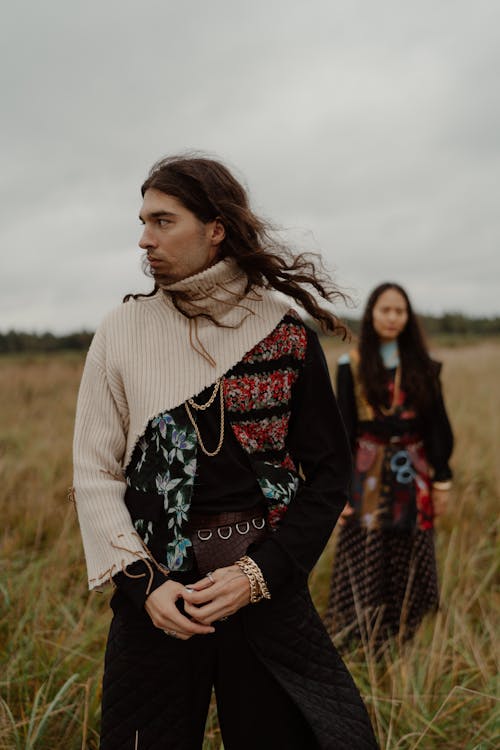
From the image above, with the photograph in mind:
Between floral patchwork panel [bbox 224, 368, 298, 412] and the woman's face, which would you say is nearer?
floral patchwork panel [bbox 224, 368, 298, 412]

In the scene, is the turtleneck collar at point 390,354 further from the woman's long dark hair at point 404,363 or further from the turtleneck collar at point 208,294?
the turtleneck collar at point 208,294

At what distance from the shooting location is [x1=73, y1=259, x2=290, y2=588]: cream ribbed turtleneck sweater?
156 cm

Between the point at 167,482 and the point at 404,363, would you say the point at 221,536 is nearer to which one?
the point at 167,482

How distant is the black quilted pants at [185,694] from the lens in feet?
5.14

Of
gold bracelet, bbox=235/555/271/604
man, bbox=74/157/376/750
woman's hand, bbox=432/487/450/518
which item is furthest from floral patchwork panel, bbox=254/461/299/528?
woman's hand, bbox=432/487/450/518

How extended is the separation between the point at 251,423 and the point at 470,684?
1.87 metres

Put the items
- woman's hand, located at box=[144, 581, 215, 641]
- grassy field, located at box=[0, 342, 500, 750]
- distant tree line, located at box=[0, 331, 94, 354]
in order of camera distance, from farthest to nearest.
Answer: distant tree line, located at box=[0, 331, 94, 354] < grassy field, located at box=[0, 342, 500, 750] < woman's hand, located at box=[144, 581, 215, 641]

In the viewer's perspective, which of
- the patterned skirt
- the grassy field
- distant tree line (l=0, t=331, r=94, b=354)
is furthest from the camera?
distant tree line (l=0, t=331, r=94, b=354)

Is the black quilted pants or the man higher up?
the man

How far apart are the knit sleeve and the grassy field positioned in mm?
789

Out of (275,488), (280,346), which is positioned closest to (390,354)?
(280,346)

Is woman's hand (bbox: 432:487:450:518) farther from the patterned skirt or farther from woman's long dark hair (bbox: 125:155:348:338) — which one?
woman's long dark hair (bbox: 125:155:348:338)

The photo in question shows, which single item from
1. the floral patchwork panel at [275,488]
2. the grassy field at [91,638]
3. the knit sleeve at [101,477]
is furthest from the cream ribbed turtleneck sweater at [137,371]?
the grassy field at [91,638]

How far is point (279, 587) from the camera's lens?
5.21 ft
